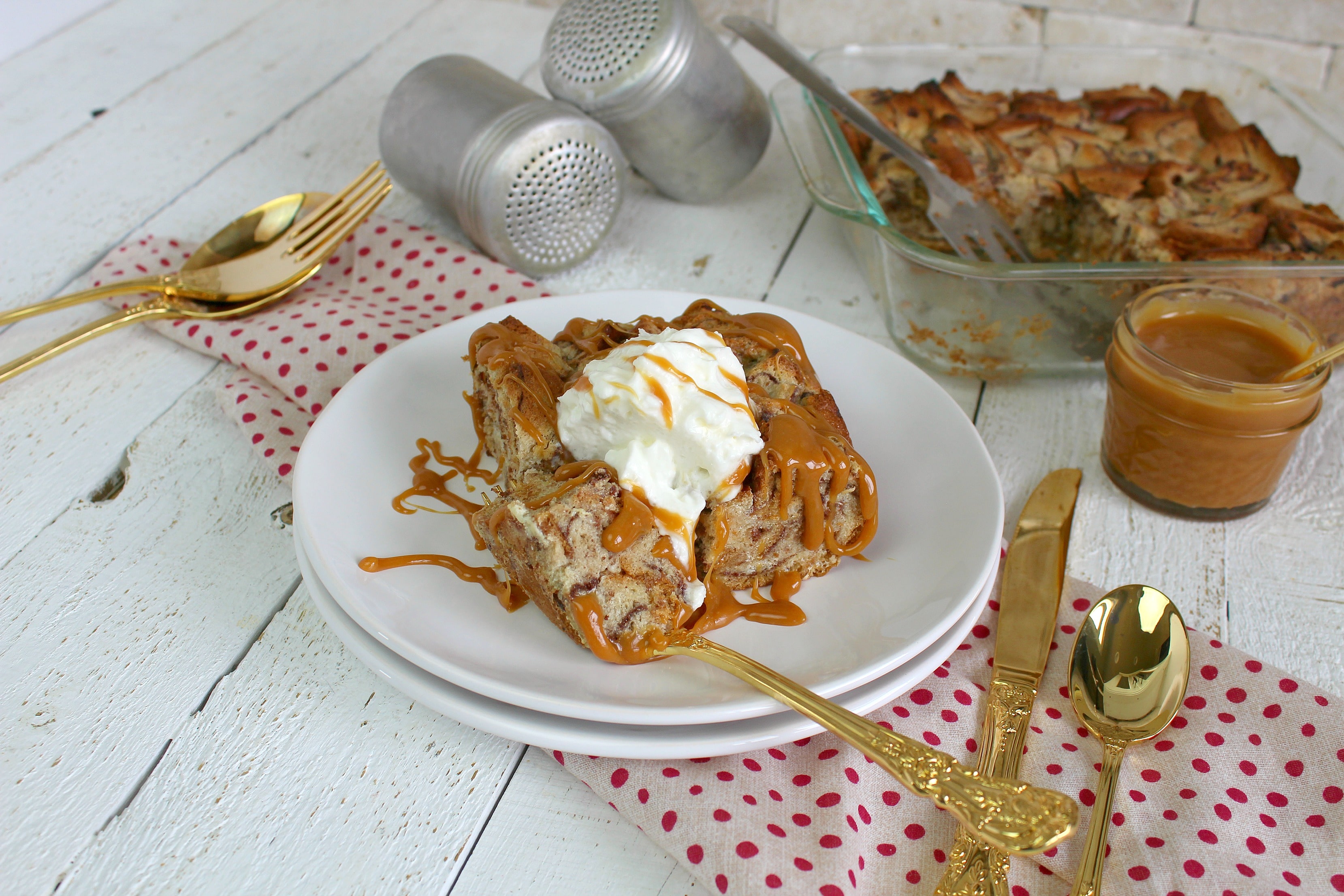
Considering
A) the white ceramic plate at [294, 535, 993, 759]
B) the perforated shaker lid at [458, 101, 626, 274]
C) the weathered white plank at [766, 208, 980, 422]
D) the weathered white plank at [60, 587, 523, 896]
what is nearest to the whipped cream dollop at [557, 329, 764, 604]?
the white ceramic plate at [294, 535, 993, 759]

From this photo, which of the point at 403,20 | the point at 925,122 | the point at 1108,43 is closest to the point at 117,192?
the point at 403,20

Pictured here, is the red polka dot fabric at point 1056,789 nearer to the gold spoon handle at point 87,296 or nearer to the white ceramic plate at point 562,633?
the white ceramic plate at point 562,633

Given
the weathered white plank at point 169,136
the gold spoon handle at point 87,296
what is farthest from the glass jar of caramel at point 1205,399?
the weathered white plank at point 169,136

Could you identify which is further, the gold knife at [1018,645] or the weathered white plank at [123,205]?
the weathered white plank at [123,205]

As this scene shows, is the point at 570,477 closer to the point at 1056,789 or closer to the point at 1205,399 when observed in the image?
the point at 1056,789

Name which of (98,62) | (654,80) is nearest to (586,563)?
(654,80)

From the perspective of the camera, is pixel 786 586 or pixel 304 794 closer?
pixel 304 794

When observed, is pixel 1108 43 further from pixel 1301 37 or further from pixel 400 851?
pixel 400 851
